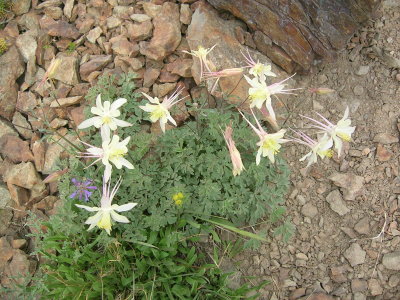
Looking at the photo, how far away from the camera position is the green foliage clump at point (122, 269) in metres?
3.49

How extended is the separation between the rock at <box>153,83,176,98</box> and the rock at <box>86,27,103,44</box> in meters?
0.84

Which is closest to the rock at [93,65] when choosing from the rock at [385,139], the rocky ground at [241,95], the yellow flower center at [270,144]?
the rocky ground at [241,95]

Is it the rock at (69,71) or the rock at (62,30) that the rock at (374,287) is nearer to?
the rock at (69,71)

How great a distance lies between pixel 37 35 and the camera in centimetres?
461

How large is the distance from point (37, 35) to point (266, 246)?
3118mm

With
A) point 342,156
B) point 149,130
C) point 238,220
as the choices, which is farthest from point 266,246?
point 149,130

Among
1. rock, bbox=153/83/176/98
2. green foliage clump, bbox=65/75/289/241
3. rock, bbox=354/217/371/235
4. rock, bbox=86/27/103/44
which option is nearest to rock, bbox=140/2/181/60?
rock, bbox=153/83/176/98

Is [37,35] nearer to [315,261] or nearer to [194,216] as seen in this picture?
[194,216]

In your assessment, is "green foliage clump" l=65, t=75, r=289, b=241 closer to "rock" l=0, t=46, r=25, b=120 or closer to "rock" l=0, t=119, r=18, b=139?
"rock" l=0, t=119, r=18, b=139

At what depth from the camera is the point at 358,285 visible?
12.3 feet

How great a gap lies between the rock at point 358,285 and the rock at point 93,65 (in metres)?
2.99

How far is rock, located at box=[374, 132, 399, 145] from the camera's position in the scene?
4.07m

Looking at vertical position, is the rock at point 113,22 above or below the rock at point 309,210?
above

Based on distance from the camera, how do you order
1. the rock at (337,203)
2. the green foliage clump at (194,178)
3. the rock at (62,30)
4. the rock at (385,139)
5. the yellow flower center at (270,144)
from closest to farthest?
the yellow flower center at (270,144), the green foliage clump at (194,178), the rock at (337,203), the rock at (385,139), the rock at (62,30)
